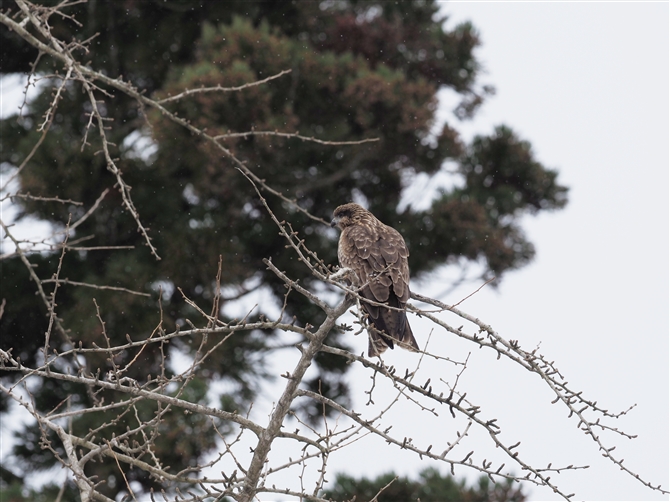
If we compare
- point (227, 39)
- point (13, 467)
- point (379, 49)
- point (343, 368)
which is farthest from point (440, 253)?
point (13, 467)

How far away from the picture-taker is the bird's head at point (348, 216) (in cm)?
518

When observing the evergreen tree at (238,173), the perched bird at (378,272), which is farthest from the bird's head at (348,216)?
the evergreen tree at (238,173)

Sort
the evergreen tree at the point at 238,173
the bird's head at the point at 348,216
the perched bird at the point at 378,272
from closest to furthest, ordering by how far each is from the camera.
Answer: the perched bird at the point at 378,272
the bird's head at the point at 348,216
the evergreen tree at the point at 238,173

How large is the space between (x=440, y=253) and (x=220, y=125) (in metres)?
2.33

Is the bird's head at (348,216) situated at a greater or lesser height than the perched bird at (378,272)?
greater

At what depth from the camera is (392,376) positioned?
289 cm

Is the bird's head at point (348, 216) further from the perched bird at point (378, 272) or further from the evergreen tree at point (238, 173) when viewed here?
the evergreen tree at point (238, 173)

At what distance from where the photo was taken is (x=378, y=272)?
390 centimetres

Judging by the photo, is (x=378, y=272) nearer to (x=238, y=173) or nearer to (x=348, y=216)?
(x=348, y=216)

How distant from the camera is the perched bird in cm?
396

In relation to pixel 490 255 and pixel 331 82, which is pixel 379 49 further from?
pixel 490 255

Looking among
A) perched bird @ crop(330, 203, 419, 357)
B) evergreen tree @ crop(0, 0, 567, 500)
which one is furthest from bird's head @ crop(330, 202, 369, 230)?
evergreen tree @ crop(0, 0, 567, 500)

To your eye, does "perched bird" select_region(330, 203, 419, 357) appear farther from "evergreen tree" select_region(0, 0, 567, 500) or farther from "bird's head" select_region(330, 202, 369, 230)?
"evergreen tree" select_region(0, 0, 567, 500)

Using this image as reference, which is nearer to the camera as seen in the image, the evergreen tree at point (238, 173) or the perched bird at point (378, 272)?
the perched bird at point (378, 272)
